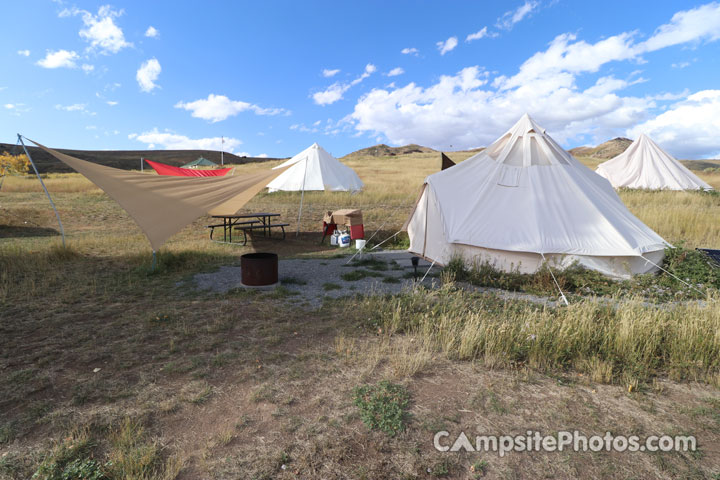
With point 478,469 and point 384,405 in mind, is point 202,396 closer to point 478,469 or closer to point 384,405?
point 384,405

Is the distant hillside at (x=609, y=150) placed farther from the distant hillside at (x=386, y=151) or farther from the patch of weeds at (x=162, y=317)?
the patch of weeds at (x=162, y=317)

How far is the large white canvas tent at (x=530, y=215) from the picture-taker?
19.3ft

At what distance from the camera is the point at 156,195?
246 inches

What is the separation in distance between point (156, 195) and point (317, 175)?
401 inches

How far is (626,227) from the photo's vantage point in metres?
6.29

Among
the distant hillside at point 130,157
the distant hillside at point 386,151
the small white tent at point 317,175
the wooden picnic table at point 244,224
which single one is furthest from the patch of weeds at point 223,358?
the distant hillside at point 386,151

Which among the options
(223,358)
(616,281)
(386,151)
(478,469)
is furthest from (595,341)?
(386,151)

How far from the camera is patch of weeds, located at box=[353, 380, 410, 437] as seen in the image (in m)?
2.49

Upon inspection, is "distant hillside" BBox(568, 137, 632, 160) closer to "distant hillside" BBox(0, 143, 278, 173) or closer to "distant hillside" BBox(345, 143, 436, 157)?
"distant hillside" BBox(345, 143, 436, 157)

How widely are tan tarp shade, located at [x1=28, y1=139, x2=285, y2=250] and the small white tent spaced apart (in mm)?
7762

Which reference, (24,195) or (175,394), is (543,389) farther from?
(24,195)

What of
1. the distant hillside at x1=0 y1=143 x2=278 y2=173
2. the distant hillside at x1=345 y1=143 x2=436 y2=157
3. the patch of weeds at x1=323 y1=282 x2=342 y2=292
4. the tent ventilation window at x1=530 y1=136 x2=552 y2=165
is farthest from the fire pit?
the distant hillside at x1=345 y1=143 x2=436 y2=157

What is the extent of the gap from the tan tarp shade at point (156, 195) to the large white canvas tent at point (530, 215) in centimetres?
434

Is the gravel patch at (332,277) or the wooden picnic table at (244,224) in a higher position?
the wooden picnic table at (244,224)
